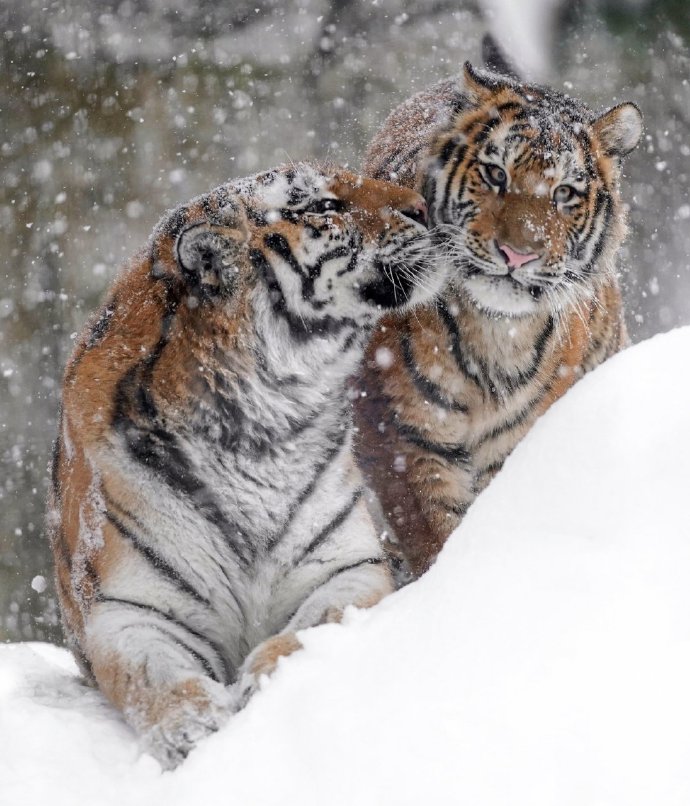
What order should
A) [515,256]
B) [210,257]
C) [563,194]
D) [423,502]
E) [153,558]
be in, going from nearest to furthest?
[153,558] < [210,257] < [515,256] < [563,194] < [423,502]

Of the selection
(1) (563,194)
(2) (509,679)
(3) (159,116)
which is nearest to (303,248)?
(1) (563,194)

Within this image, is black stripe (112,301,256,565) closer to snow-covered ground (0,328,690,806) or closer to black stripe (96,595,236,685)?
black stripe (96,595,236,685)

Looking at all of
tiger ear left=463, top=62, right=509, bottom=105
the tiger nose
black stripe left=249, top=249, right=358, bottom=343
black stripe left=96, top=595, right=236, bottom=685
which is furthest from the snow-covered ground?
tiger ear left=463, top=62, right=509, bottom=105

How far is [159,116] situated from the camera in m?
6.16

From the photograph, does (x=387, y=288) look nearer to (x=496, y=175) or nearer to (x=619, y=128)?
(x=496, y=175)

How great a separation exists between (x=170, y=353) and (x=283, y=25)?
451 cm

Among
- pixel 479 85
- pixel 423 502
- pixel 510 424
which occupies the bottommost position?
pixel 423 502

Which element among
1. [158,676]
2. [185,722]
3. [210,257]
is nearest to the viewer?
[185,722]

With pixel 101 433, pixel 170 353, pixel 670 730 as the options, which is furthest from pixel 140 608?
pixel 670 730

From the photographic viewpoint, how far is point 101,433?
223 cm

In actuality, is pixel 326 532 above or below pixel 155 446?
below

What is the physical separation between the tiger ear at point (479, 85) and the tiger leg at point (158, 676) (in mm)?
1664

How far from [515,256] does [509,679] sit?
4.44ft

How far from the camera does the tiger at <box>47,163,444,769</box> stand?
2.15m
